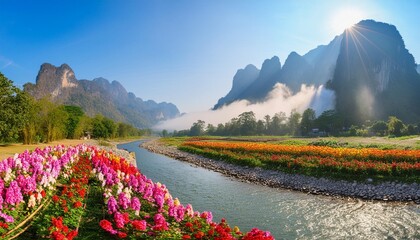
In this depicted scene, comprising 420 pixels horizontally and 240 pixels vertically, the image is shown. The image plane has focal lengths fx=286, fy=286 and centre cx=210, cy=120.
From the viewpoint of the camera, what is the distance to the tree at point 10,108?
3541cm

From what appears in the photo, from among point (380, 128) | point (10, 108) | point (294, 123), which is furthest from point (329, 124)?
point (10, 108)

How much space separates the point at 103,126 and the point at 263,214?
101 m

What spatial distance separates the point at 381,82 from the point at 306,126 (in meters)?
105

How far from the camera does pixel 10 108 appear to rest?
36844 mm

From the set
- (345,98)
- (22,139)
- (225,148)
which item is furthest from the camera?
(345,98)

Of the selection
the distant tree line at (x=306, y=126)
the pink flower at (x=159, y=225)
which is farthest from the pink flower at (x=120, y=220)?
the distant tree line at (x=306, y=126)

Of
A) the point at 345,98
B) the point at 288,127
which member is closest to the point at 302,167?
the point at 288,127

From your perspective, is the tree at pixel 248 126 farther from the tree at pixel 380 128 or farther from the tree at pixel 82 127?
the tree at pixel 82 127

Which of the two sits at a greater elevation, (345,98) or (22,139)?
(345,98)

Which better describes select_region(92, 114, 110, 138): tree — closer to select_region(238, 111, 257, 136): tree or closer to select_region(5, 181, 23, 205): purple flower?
select_region(238, 111, 257, 136): tree

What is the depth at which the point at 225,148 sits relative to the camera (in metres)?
42.1

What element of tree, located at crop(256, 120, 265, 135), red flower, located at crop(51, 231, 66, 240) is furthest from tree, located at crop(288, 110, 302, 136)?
red flower, located at crop(51, 231, 66, 240)

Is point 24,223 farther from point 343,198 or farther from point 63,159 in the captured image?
point 343,198

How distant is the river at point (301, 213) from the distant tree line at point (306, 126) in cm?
8056
